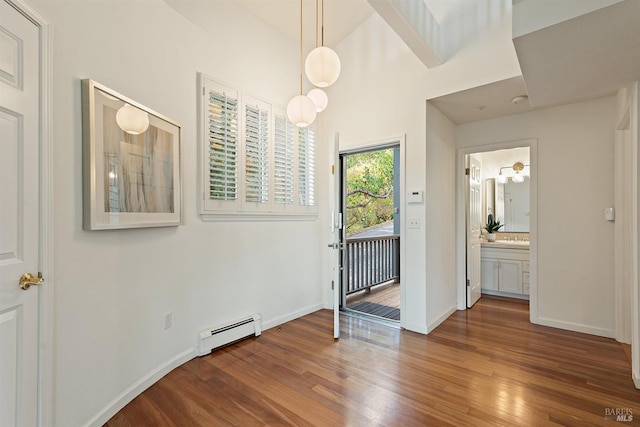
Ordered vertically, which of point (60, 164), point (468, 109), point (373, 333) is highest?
point (468, 109)

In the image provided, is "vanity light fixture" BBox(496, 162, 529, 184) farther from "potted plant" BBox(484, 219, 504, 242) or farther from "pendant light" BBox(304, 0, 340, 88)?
"pendant light" BBox(304, 0, 340, 88)

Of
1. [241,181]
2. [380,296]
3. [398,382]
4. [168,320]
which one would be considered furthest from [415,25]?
[380,296]

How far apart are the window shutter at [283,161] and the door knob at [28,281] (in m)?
2.16

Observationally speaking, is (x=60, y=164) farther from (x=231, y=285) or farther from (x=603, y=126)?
(x=603, y=126)

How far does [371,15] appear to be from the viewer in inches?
139

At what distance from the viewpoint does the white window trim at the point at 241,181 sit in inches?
104

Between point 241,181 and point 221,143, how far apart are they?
0.41 meters

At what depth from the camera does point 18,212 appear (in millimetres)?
1342

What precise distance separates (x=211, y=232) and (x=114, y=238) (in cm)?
88

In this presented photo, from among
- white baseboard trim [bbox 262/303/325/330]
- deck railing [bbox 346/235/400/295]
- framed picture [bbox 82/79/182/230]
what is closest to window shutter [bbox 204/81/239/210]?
framed picture [bbox 82/79/182/230]

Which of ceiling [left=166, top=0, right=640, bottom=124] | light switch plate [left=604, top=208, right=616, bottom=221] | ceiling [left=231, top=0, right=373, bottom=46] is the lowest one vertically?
light switch plate [left=604, top=208, right=616, bottom=221]

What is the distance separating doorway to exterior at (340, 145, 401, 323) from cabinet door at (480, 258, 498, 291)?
1.35 meters

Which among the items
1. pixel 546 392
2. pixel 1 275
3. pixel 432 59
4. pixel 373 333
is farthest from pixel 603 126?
pixel 1 275

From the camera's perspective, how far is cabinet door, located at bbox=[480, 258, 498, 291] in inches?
181
